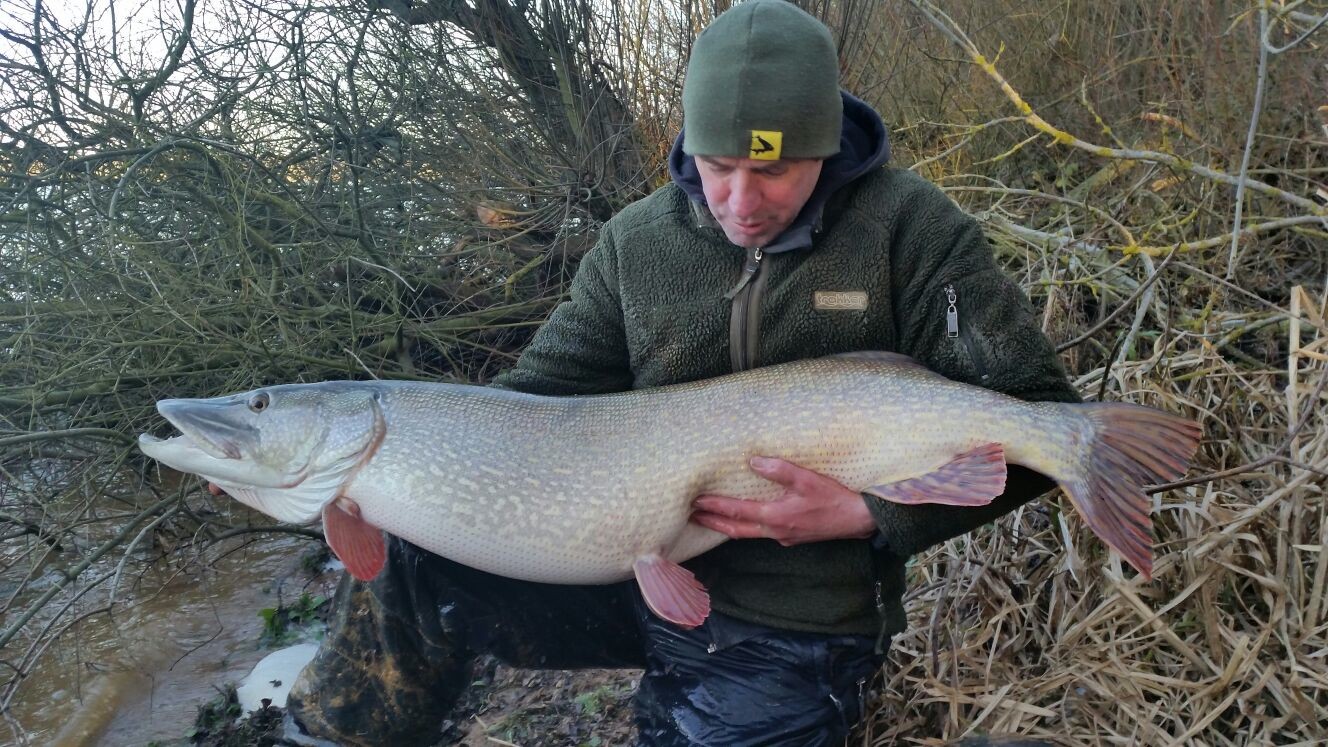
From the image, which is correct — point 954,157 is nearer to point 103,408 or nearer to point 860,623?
point 860,623

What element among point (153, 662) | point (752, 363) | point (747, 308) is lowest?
point (153, 662)

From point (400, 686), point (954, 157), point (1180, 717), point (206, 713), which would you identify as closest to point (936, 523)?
point (1180, 717)

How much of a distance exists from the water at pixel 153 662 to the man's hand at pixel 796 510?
2.28m

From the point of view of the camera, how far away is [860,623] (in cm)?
211

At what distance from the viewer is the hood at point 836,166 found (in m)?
2.07

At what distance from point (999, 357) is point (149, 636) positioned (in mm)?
3633

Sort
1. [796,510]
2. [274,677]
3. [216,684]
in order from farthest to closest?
1. [216,684]
2. [274,677]
3. [796,510]

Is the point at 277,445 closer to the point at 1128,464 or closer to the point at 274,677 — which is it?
the point at 274,677

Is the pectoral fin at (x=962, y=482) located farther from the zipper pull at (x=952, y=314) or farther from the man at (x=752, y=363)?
the zipper pull at (x=952, y=314)

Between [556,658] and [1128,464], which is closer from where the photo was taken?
[1128,464]

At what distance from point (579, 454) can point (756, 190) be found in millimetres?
696

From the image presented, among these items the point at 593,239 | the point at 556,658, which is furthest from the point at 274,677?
the point at 593,239

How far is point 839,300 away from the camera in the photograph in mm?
2074

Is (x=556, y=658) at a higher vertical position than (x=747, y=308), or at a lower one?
lower
